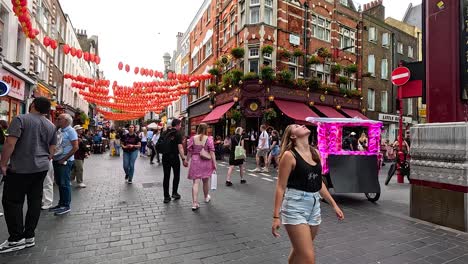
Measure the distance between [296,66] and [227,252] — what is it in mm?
17110

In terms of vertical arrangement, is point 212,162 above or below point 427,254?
above

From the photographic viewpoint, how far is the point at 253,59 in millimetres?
18281

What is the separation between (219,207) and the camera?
5625 mm

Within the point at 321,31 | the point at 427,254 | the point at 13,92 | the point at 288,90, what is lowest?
the point at 427,254

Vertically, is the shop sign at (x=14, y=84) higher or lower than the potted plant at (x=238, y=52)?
lower

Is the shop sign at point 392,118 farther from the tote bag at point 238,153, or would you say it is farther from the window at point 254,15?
the tote bag at point 238,153

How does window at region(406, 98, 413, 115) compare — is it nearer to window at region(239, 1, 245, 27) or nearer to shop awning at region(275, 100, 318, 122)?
shop awning at region(275, 100, 318, 122)

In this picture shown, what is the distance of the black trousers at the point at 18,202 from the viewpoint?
3.46 meters

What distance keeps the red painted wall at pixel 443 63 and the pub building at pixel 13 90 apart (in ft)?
45.5

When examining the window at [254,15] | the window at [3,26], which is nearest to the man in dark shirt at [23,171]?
the window at [3,26]

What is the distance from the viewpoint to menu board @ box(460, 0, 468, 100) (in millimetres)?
4555

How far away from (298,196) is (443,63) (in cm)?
404

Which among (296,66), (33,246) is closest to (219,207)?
(33,246)

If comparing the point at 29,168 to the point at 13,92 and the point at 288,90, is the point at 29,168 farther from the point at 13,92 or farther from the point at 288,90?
the point at 288,90
